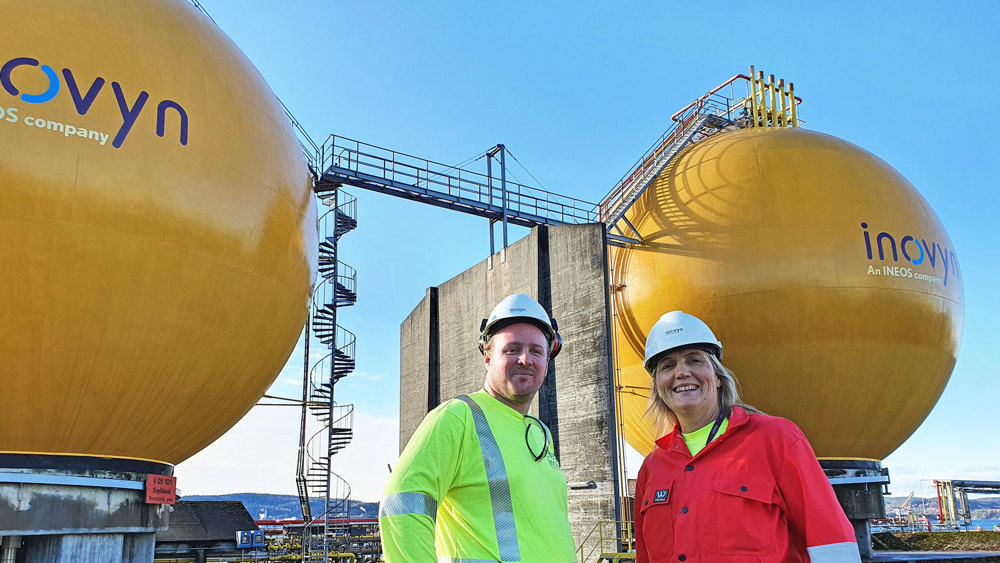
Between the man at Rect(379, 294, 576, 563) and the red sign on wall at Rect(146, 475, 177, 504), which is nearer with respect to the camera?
the man at Rect(379, 294, 576, 563)

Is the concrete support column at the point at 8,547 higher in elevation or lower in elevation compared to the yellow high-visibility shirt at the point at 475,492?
lower

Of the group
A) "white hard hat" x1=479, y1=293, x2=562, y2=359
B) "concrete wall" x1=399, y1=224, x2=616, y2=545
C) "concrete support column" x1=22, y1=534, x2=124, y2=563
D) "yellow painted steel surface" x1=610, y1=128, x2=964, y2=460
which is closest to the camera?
"white hard hat" x1=479, y1=293, x2=562, y2=359

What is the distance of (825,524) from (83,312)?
7874mm

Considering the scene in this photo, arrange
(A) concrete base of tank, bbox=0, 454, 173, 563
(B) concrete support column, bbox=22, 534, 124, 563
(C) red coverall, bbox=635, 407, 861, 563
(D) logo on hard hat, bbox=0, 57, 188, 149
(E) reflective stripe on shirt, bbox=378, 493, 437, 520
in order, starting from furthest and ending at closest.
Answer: (B) concrete support column, bbox=22, 534, 124, 563 → (A) concrete base of tank, bbox=0, 454, 173, 563 → (D) logo on hard hat, bbox=0, 57, 188, 149 → (C) red coverall, bbox=635, 407, 861, 563 → (E) reflective stripe on shirt, bbox=378, 493, 437, 520

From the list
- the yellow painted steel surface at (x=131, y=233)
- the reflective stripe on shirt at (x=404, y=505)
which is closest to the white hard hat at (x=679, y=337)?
the reflective stripe on shirt at (x=404, y=505)

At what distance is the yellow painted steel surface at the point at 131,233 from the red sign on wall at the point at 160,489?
0.28 meters

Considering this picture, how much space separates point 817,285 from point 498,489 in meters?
11.8

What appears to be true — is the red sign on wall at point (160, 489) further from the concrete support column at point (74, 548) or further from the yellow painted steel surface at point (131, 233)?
the concrete support column at point (74, 548)

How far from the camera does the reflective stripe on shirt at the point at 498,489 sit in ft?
8.80

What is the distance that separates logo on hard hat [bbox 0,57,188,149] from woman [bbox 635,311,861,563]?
725 cm

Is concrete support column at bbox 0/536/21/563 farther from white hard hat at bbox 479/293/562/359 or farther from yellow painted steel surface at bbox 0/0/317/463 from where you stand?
white hard hat at bbox 479/293/562/359

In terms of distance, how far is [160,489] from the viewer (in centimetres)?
946

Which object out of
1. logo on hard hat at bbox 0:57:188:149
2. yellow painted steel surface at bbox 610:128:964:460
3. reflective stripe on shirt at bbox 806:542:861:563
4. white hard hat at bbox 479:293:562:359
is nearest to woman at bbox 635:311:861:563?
reflective stripe on shirt at bbox 806:542:861:563

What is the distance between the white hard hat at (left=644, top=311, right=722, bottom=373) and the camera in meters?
3.11
